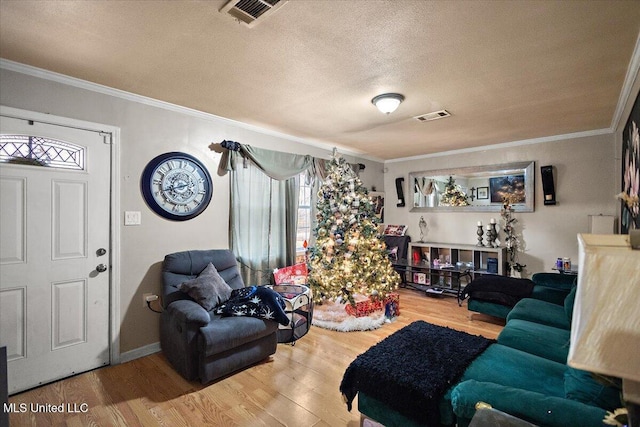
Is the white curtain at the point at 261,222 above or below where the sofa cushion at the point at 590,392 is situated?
above

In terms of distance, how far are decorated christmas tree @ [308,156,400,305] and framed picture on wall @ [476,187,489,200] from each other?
Result: 86.4 inches

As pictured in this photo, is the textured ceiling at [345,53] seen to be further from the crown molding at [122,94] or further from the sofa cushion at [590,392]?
the sofa cushion at [590,392]

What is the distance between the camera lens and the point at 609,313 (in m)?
0.54

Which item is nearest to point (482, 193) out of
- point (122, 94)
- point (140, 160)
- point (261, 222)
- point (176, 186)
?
point (261, 222)

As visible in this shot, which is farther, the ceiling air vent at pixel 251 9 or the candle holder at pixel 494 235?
the candle holder at pixel 494 235

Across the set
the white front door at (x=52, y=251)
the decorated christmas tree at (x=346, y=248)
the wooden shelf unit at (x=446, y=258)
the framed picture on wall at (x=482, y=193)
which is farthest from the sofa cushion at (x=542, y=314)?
the white front door at (x=52, y=251)

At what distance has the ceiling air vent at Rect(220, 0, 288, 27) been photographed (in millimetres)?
1599

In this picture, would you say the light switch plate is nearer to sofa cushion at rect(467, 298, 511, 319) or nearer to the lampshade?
the lampshade

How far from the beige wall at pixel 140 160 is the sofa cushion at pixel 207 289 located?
1.56ft

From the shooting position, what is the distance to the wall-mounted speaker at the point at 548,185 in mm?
4363

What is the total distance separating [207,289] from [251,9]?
2275mm

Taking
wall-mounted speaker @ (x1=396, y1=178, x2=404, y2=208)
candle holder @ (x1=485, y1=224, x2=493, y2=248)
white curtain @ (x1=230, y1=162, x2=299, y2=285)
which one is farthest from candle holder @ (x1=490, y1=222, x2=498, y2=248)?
white curtain @ (x1=230, y1=162, x2=299, y2=285)

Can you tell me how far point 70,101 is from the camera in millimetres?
2570

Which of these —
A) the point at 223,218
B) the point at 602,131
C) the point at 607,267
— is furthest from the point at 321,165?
the point at 607,267
